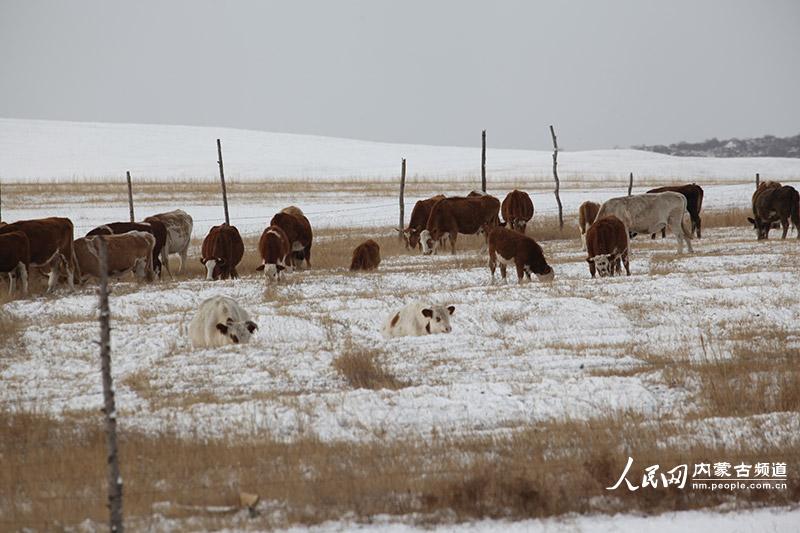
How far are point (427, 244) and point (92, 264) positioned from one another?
27.8ft

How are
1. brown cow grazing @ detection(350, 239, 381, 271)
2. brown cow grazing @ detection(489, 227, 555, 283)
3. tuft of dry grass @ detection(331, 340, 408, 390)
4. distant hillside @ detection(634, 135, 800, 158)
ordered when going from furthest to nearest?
distant hillside @ detection(634, 135, 800, 158) < brown cow grazing @ detection(350, 239, 381, 271) < brown cow grazing @ detection(489, 227, 555, 283) < tuft of dry grass @ detection(331, 340, 408, 390)

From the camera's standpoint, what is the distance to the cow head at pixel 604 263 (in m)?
17.5

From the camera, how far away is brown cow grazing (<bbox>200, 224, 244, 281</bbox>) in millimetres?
19672

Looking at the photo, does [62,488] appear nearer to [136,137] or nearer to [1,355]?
[1,355]

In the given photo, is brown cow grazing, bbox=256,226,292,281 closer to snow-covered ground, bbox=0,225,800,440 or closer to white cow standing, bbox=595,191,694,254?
snow-covered ground, bbox=0,225,800,440

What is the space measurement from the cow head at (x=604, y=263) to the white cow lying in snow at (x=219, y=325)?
7179 mm

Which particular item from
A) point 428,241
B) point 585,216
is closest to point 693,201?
point 585,216

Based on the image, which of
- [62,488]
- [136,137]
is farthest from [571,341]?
[136,137]

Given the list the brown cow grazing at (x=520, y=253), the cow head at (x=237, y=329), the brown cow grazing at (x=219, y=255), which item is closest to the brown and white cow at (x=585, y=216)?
the brown cow grazing at (x=520, y=253)

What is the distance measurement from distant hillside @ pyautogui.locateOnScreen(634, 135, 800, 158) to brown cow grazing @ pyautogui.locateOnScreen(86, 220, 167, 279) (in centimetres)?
11277

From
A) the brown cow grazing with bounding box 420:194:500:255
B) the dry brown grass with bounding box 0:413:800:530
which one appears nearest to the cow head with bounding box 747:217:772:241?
the brown cow grazing with bounding box 420:194:500:255

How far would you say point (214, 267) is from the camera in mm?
19672

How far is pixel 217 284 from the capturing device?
58.3ft

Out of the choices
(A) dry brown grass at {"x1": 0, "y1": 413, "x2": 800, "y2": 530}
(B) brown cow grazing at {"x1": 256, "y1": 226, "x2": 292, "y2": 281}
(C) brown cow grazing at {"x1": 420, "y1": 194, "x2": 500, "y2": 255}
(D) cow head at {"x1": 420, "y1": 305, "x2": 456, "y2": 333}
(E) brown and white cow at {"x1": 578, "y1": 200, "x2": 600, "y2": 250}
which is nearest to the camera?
(A) dry brown grass at {"x1": 0, "y1": 413, "x2": 800, "y2": 530}
